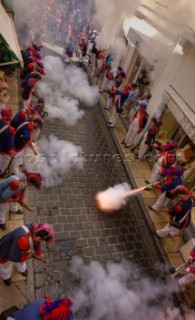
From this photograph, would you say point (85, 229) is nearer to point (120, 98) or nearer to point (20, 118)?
point (20, 118)

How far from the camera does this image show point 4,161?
20.9ft

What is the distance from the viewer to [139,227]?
716 cm

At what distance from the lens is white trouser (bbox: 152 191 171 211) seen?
7.32m

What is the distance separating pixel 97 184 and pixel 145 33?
6.93 metres

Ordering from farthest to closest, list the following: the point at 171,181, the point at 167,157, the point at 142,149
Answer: the point at 142,149, the point at 167,157, the point at 171,181

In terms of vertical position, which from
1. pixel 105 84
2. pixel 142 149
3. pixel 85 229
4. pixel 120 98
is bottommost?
pixel 105 84

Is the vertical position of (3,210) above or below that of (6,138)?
below

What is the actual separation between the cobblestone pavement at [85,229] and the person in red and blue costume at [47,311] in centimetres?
166

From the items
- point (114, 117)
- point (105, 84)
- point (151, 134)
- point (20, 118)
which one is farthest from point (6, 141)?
point (105, 84)

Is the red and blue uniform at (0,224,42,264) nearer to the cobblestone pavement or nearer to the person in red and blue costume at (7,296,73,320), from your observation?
the person in red and blue costume at (7,296,73,320)

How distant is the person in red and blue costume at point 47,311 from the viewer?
3.15m

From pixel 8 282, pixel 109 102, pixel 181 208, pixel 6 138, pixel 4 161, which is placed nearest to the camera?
pixel 8 282

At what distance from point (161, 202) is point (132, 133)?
3186 mm

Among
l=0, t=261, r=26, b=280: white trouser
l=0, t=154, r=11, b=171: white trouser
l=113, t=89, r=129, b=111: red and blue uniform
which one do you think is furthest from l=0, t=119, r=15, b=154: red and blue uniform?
l=113, t=89, r=129, b=111: red and blue uniform
